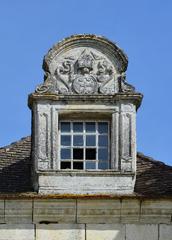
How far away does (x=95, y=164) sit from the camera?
21.6 meters

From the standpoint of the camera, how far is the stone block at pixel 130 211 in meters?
20.6

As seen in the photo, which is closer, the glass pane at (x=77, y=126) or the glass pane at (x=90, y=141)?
the glass pane at (x=90, y=141)

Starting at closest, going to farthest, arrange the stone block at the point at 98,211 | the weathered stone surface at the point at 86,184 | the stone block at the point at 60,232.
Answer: the stone block at the point at 60,232 → the stone block at the point at 98,211 → the weathered stone surface at the point at 86,184

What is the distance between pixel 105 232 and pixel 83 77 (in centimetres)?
288

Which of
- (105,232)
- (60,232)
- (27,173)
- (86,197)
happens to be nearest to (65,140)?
(27,173)

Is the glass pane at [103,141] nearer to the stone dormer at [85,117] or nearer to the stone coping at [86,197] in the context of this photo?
the stone dormer at [85,117]

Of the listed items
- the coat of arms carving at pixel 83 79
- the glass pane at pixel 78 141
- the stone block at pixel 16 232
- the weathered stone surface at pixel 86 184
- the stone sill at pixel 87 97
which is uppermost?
the coat of arms carving at pixel 83 79

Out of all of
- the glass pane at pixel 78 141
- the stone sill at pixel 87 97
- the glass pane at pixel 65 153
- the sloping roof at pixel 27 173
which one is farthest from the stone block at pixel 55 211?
the stone sill at pixel 87 97

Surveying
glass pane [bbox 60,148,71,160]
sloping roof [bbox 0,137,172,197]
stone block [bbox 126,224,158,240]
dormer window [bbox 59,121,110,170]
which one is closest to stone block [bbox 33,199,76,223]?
sloping roof [bbox 0,137,172,197]

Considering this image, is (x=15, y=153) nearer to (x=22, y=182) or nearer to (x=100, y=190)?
(x=22, y=182)

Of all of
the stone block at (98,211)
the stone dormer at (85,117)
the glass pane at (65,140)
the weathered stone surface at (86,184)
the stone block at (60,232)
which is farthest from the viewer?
the glass pane at (65,140)

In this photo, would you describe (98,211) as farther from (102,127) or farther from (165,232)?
(102,127)

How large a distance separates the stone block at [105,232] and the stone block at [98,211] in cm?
8

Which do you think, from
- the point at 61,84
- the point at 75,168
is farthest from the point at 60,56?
the point at 75,168
